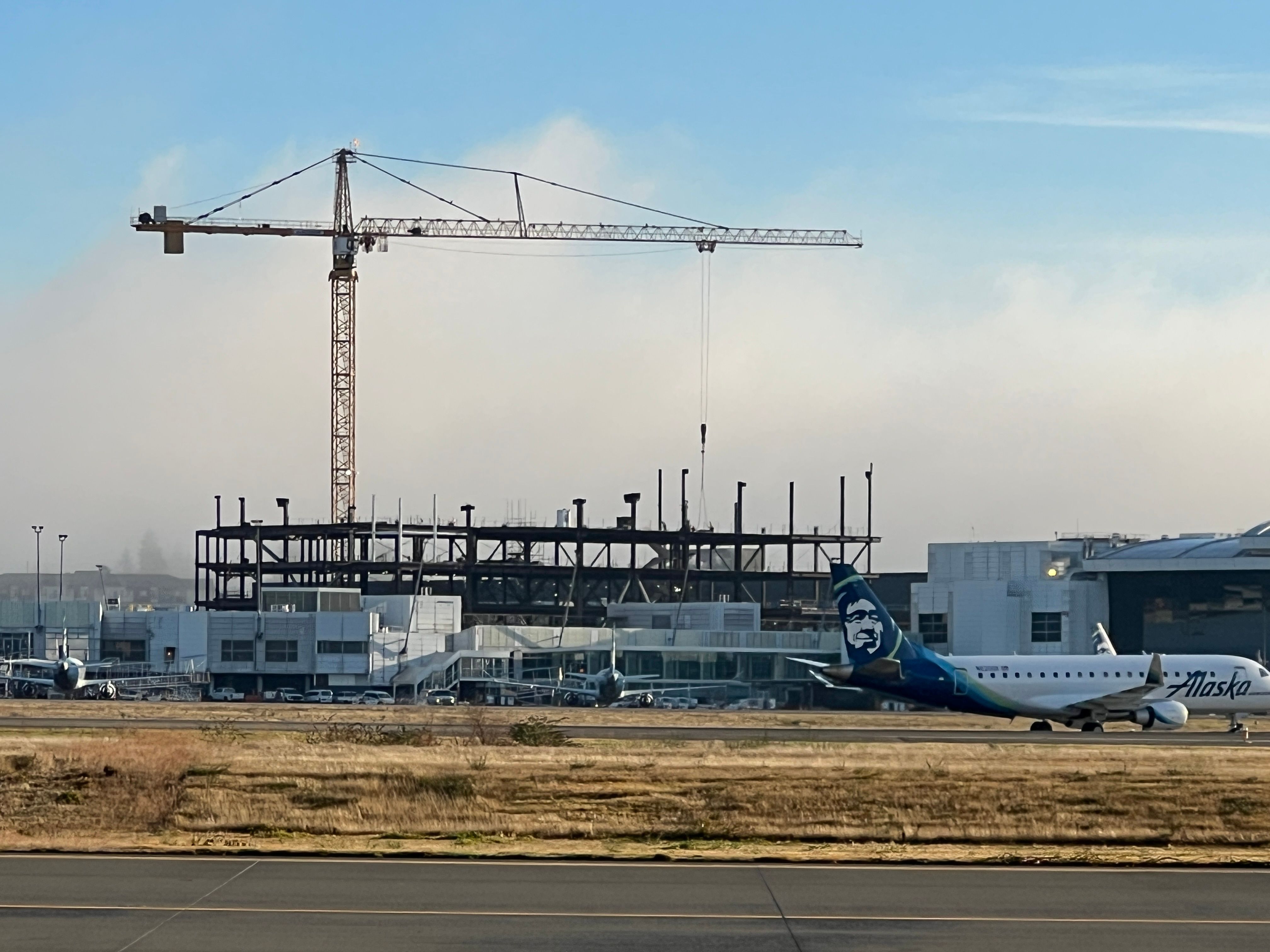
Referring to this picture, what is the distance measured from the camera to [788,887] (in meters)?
24.0

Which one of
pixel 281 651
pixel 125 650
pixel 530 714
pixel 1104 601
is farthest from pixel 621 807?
pixel 125 650

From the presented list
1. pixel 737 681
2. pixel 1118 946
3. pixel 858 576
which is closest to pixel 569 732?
pixel 858 576

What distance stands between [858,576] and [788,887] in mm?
49544

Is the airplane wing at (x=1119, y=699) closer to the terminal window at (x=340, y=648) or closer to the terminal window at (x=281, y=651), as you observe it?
the terminal window at (x=340, y=648)

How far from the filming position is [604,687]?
110m

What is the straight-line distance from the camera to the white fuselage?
70938 millimetres

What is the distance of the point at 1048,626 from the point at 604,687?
3509cm

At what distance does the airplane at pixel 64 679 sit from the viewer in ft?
379

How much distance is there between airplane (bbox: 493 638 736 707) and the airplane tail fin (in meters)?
39.3

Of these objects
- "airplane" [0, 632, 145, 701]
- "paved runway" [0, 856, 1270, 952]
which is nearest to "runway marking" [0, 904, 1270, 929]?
"paved runway" [0, 856, 1270, 952]

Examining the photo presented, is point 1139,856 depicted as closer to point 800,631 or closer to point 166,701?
point 166,701

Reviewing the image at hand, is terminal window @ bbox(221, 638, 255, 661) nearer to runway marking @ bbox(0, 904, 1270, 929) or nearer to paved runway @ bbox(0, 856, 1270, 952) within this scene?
→ paved runway @ bbox(0, 856, 1270, 952)

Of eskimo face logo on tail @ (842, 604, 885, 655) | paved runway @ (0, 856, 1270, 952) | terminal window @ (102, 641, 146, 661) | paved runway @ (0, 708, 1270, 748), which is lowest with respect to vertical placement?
terminal window @ (102, 641, 146, 661)

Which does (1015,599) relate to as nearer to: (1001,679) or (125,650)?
(1001,679)
